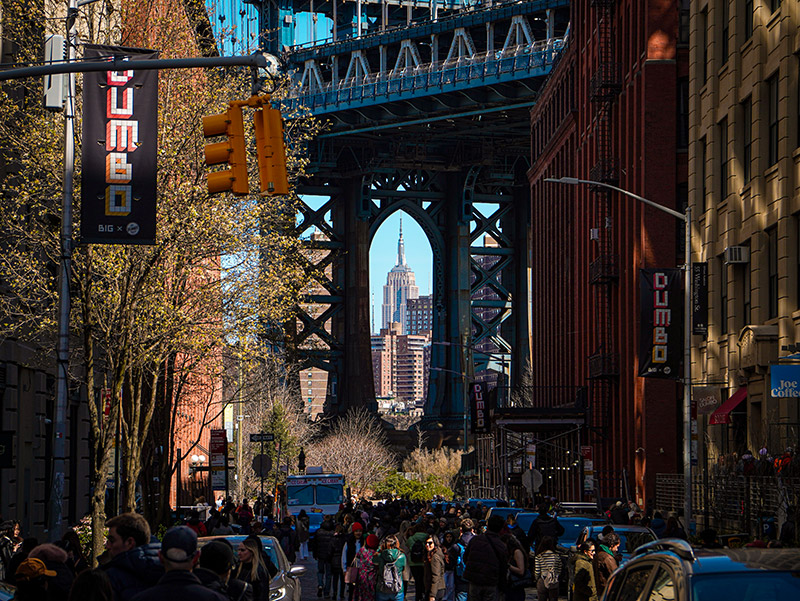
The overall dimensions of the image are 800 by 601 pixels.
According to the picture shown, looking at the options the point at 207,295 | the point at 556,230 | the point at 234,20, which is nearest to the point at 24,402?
the point at 207,295

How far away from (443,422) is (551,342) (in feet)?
187

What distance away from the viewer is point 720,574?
762 centimetres

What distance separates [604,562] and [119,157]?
10.1 m

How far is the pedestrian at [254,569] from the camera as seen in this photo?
1397 centimetres

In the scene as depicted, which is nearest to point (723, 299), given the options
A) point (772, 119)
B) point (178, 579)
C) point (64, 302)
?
point (772, 119)

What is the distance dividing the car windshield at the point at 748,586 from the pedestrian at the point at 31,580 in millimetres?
5387

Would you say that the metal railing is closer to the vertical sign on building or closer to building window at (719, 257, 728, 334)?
the vertical sign on building

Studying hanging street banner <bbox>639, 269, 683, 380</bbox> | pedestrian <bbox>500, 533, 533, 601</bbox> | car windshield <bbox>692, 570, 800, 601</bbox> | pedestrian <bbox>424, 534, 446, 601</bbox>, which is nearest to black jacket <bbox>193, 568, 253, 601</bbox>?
car windshield <bbox>692, 570, 800, 601</bbox>

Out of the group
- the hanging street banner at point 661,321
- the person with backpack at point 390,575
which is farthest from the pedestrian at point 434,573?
the hanging street banner at point 661,321

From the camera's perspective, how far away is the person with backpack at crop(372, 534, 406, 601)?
1888 centimetres

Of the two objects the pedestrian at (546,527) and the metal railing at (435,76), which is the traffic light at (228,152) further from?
the metal railing at (435,76)

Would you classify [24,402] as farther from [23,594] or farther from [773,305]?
[23,594]

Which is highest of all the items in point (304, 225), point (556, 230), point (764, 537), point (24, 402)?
point (304, 225)

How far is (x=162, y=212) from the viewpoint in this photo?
81.6ft
